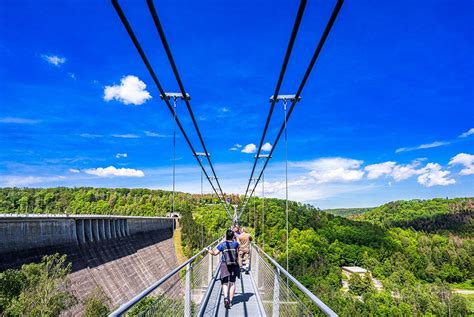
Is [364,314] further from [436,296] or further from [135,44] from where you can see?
[135,44]

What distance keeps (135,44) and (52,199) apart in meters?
90.4

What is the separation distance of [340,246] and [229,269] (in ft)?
284

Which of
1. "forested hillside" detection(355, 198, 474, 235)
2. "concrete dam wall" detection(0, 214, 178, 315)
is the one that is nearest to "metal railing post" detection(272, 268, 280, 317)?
"concrete dam wall" detection(0, 214, 178, 315)

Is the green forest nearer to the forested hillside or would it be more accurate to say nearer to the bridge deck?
the forested hillside

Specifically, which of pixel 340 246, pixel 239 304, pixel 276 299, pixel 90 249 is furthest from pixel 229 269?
pixel 340 246

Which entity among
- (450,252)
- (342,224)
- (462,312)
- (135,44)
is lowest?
(462,312)

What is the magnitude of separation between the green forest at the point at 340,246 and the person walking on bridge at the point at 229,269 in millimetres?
41635

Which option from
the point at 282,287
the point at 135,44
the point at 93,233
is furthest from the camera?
the point at 93,233

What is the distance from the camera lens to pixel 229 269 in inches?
172

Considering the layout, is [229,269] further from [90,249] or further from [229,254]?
[90,249]

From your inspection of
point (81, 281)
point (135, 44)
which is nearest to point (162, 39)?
point (135, 44)

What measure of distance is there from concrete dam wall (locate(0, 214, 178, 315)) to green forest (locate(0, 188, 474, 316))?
1844 centimetres

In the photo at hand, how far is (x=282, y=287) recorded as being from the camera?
10.7 feet

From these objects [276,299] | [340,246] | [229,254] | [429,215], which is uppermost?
[229,254]
